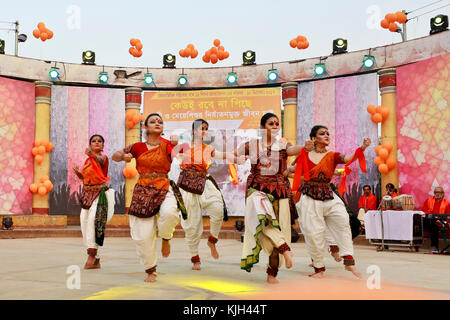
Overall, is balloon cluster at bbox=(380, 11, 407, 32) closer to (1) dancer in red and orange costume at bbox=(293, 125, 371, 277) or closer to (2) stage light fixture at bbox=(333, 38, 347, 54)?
(2) stage light fixture at bbox=(333, 38, 347, 54)

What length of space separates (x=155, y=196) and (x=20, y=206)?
357 inches

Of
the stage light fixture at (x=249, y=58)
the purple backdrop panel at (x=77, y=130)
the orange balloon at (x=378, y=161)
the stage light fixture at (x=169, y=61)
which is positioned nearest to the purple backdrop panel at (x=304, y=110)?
the stage light fixture at (x=249, y=58)

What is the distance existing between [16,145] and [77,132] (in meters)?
1.55

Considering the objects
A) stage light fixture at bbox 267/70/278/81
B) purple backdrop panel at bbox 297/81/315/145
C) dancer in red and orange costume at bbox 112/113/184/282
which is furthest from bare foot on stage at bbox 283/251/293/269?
stage light fixture at bbox 267/70/278/81

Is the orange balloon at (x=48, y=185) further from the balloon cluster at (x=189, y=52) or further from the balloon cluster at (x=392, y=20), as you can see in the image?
the balloon cluster at (x=392, y=20)

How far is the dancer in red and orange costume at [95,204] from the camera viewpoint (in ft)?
17.8

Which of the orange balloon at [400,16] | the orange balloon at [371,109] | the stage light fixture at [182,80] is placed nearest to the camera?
the orange balloon at [400,16]

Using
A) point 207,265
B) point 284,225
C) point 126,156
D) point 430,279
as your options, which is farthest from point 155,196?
point 430,279

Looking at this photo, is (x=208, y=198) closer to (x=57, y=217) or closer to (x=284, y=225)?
(x=284, y=225)

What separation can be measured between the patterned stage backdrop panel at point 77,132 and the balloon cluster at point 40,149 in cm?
26

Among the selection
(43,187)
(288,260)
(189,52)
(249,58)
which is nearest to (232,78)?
→ (249,58)

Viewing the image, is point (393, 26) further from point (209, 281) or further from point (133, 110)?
point (209, 281)

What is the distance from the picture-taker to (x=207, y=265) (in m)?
5.78

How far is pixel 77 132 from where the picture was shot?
12.8m
